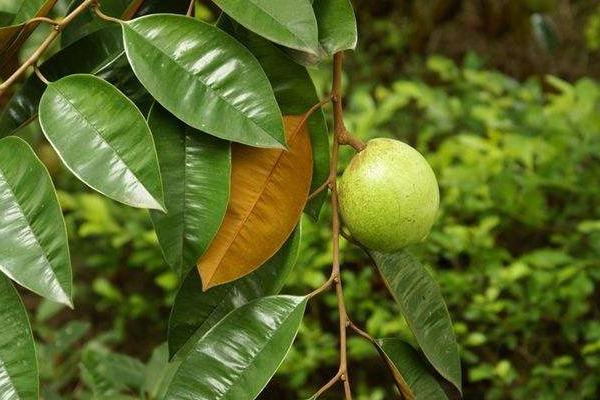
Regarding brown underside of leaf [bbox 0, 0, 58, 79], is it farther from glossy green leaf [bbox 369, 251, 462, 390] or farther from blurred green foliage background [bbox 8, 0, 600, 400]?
blurred green foliage background [bbox 8, 0, 600, 400]

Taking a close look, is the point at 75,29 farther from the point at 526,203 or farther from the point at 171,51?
the point at 526,203

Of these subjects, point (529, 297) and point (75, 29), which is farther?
point (529, 297)

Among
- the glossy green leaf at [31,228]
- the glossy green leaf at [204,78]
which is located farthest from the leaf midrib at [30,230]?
the glossy green leaf at [204,78]

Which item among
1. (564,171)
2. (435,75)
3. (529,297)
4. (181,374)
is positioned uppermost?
(181,374)

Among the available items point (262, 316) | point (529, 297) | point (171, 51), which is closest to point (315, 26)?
point (171, 51)

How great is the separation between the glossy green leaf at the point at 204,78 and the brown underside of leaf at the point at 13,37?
78 millimetres

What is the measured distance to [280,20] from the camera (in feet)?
2.38

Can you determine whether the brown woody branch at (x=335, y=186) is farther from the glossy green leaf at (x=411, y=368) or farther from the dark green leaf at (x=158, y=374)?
the dark green leaf at (x=158, y=374)

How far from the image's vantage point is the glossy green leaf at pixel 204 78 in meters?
0.71

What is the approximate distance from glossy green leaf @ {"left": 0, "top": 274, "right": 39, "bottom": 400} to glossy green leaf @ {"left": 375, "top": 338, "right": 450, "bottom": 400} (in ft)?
1.02

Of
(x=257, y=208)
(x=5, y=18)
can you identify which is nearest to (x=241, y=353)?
(x=257, y=208)

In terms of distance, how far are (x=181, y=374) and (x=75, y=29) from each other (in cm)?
41

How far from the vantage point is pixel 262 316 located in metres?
0.75

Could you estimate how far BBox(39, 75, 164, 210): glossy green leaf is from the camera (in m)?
0.65
